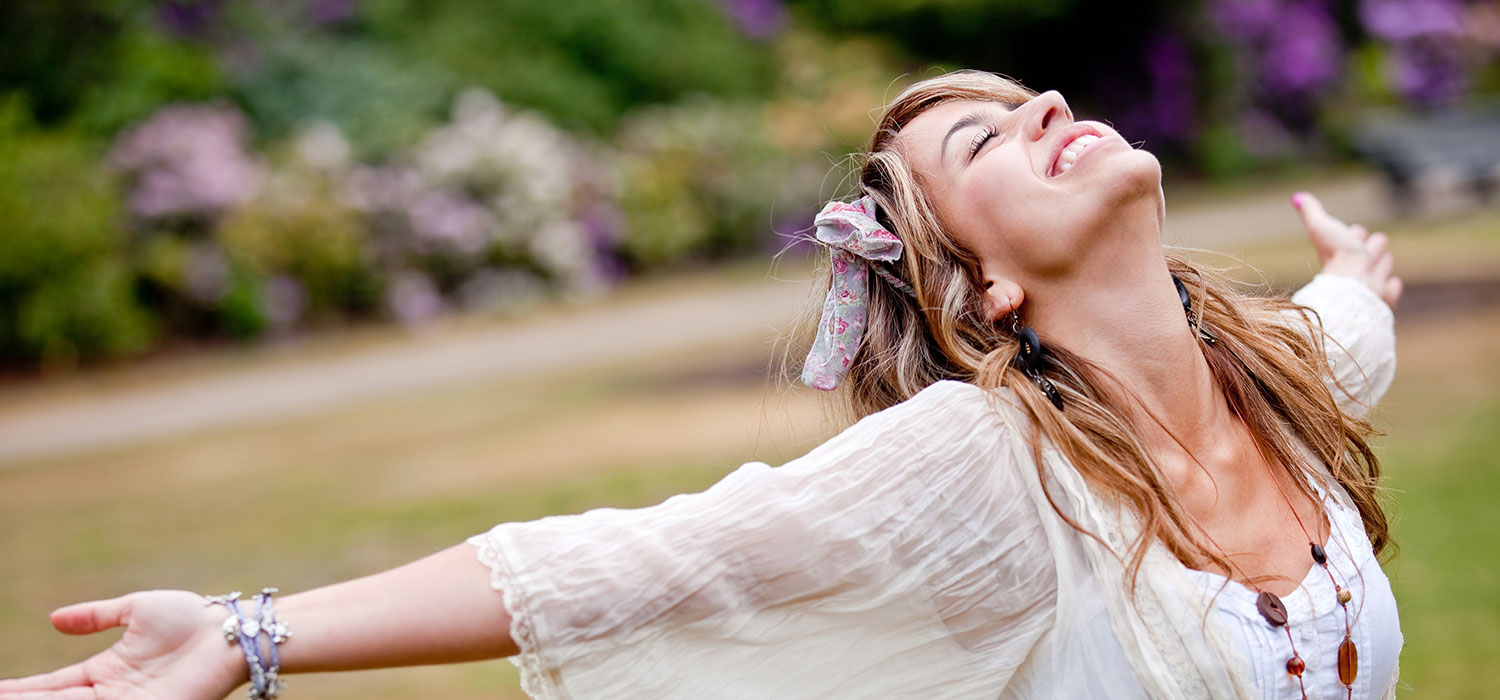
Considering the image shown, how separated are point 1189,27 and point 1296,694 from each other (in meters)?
17.6

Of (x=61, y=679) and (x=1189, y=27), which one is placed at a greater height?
(x=1189, y=27)

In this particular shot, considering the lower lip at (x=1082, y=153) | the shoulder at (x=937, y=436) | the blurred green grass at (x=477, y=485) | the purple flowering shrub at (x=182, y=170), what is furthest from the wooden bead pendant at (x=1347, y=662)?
the purple flowering shrub at (x=182, y=170)

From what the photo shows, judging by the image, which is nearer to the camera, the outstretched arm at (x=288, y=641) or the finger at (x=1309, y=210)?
the outstretched arm at (x=288, y=641)

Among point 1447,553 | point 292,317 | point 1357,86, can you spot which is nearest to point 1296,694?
point 1447,553

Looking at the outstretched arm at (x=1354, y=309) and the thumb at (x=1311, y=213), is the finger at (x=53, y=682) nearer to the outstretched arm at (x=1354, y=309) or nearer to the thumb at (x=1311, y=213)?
the outstretched arm at (x=1354, y=309)

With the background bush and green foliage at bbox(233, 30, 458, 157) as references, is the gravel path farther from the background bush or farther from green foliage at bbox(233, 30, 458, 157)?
green foliage at bbox(233, 30, 458, 157)

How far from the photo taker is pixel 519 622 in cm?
162

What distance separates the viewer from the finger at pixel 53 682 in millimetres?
1563

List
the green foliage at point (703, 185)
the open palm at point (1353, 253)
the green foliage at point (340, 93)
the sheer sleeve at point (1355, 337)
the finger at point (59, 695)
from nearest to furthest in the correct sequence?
the finger at point (59, 695)
the sheer sleeve at point (1355, 337)
the open palm at point (1353, 253)
the green foliage at point (340, 93)
the green foliage at point (703, 185)

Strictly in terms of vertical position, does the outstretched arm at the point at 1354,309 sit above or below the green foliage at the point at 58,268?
below

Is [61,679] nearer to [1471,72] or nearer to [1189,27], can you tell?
[1189,27]

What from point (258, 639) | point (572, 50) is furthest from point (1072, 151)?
point (572, 50)

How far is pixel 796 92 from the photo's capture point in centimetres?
1722

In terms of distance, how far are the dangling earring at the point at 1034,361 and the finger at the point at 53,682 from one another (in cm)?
124
